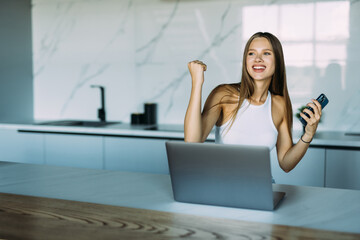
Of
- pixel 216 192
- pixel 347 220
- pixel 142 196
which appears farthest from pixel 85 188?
pixel 347 220

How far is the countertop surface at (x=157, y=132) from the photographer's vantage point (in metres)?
2.69

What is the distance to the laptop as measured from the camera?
122 centimetres

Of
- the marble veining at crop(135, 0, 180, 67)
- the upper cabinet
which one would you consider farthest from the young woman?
the upper cabinet

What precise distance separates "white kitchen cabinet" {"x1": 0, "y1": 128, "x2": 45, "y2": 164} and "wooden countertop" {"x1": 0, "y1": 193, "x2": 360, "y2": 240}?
86.5 inches

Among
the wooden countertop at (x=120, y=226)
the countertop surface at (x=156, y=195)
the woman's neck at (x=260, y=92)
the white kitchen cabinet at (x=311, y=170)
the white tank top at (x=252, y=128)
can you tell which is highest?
the woman's neck at (x=260, y=92)

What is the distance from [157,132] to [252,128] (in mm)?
1226

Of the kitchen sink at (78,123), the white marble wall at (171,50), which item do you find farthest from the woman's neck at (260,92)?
the kitchen sink at (78,123)

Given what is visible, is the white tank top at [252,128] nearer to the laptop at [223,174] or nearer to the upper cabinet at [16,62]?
the laptop at [223,174]

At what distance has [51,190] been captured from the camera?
156 cm

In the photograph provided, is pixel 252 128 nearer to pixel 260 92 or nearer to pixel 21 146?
pixel 260 92

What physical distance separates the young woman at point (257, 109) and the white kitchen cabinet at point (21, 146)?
1985 millimetres

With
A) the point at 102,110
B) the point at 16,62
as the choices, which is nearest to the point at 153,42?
the point at 102,110

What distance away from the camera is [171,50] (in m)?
3.57

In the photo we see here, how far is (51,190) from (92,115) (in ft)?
7.79
